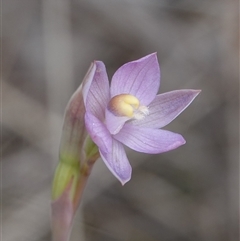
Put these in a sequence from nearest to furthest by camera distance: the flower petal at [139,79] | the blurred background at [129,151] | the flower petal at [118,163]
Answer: the flower petal at [118,163]
the flower petal at [139,79]
the blurred background at [129,151]

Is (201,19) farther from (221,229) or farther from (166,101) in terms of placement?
(166,101)

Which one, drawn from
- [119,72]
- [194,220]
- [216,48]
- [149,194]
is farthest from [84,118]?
[216,48]

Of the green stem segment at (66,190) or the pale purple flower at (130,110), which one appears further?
the green stem segment at (66,190)

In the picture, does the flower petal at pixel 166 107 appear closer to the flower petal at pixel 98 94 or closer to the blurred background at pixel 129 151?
the flower petal at pixel 98 94

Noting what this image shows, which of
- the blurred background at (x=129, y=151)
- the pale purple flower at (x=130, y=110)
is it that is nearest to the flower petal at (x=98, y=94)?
the pale purple flower at (x=130, y=110)

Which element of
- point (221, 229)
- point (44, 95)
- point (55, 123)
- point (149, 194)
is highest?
point (44, 95)

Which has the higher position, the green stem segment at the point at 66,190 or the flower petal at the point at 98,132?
the flower petal at the point at 98,132
